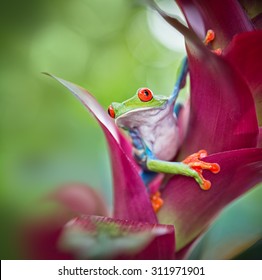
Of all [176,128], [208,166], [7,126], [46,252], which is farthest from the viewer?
[7,126]

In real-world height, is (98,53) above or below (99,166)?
above

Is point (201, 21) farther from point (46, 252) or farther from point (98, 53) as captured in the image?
point (46, 252)

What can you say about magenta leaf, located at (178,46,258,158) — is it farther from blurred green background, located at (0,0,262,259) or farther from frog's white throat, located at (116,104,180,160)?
blurred green background, located at (0,0,262,259)

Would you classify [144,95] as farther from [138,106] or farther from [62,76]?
[62,76]

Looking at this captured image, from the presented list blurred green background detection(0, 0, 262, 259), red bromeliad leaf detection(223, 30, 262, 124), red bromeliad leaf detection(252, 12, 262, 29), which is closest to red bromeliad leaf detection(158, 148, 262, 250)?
red bromeliad leaf detection(223, 30, 262, 124)

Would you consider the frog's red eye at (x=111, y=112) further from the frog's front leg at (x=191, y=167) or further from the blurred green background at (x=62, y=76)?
the blurred green background at (x=62, y=76)

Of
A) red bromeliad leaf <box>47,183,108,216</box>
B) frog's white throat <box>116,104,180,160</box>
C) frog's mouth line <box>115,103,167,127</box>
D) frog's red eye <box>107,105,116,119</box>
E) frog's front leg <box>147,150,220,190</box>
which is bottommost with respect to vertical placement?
red bromeliad leaf <box>47,183,108,216</box>

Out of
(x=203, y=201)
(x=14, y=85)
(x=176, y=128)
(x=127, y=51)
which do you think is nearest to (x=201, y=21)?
(x=176, y=128)

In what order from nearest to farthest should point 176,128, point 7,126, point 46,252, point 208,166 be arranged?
1. point 208,166
2. point 176,128
3. point 46,252
4. point 7,126
